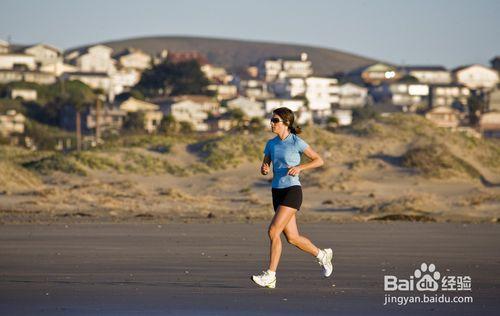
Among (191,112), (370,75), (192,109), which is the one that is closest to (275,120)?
(191,112)

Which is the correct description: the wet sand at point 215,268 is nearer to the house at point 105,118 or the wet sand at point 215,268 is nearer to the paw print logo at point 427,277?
the paw print logo at point 427,277

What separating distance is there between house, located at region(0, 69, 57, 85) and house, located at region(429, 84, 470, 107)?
125ft

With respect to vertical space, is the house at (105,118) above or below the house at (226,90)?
above

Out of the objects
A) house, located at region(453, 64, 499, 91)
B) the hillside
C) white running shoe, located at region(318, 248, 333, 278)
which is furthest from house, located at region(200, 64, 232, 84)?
white running shoe, located at region(318, 248, 333, 278)

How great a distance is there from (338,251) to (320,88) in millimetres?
133743

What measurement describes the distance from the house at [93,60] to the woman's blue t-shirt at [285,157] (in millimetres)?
153425

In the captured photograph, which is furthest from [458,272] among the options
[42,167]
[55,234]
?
[42,167]

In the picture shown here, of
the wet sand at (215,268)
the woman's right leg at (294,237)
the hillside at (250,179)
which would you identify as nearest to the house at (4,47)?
the hillside at (250,179)

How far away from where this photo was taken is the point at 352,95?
145375 mm

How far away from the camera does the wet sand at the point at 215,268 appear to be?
10.8m

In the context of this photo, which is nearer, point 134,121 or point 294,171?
point 294,171

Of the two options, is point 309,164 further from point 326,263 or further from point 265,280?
point 265,280

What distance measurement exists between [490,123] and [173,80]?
2997 cm

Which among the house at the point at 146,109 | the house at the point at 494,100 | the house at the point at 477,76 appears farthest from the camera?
the house at the point at 477,76
